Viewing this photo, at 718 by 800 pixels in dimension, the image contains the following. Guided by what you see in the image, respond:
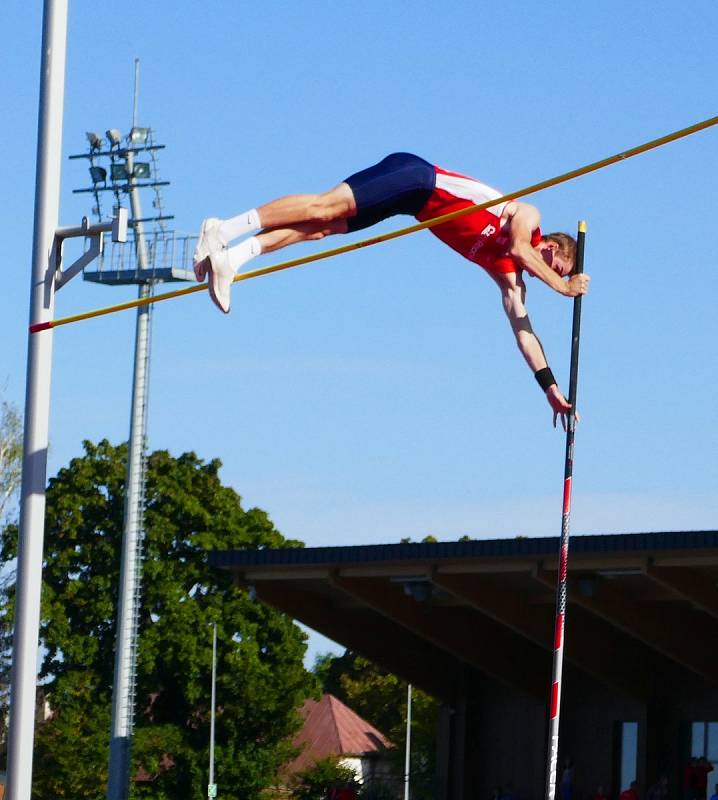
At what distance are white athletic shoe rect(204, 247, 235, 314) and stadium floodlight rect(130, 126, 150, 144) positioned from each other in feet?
77.9

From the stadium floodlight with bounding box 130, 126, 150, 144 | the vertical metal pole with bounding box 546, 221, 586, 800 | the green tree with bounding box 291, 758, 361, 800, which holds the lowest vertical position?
the green tree with bounding box 291, 758, 361, 800

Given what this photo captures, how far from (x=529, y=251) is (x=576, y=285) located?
278 mm

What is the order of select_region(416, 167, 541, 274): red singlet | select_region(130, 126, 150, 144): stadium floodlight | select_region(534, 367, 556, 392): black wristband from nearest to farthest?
select_region(416, 167, 541, 274): red singlet, select_region(534, 367, 556, 392): black wristband, select_region(130, 126, 150, 144): stadium floodlight

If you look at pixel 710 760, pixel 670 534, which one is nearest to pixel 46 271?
pixel 670 534

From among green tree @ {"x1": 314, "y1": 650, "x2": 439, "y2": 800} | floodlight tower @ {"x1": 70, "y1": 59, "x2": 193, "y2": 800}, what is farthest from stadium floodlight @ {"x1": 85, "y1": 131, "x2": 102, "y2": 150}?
green tree @ {"x1": 314, "y1": 650, "x2": 439, "y2": 800}

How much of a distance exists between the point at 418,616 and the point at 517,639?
5.82 feet

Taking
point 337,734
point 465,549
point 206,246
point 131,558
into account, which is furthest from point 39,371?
point 337,734

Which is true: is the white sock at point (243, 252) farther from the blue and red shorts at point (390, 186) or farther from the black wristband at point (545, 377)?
the black wristband at point (545, 377)

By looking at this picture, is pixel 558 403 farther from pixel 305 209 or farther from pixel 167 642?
pixel 167 642

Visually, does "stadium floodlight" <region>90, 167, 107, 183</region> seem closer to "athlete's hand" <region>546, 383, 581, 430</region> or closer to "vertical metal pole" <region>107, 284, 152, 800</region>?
"vertical metal pole" <region>107, 284, 152, 800</region>

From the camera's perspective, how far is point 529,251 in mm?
7863

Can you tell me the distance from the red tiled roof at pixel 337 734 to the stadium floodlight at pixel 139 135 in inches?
1267

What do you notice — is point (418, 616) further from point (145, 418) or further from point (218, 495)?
point (218, 495)

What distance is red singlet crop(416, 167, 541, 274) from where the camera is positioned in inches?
307
